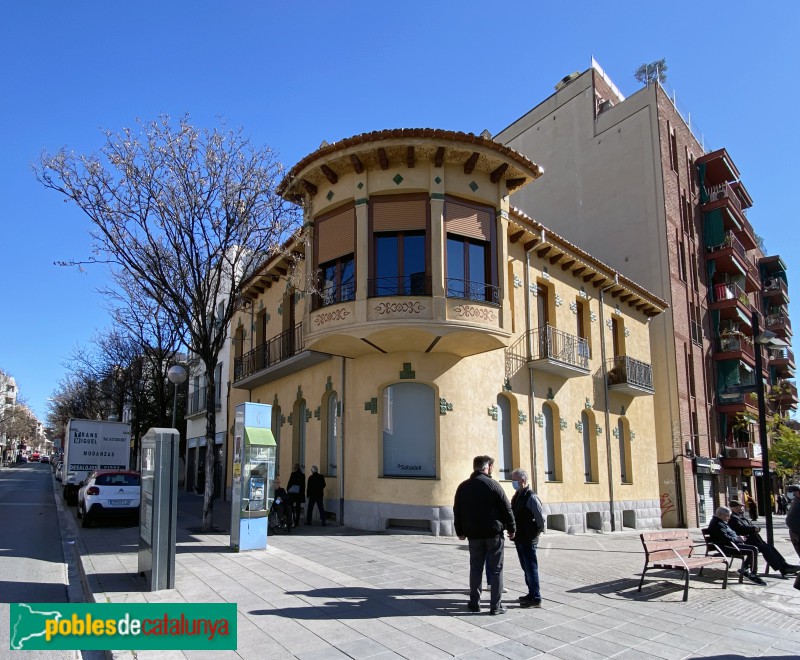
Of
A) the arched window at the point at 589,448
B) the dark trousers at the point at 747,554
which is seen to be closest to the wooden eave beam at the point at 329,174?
the arched window at the point at 589,448

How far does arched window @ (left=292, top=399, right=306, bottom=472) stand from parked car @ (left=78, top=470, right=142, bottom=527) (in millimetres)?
4850

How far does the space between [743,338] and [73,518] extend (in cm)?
3329

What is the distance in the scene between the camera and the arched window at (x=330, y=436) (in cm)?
1786

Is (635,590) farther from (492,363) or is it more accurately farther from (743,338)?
(743,338)

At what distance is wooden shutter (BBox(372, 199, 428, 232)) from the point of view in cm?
1532

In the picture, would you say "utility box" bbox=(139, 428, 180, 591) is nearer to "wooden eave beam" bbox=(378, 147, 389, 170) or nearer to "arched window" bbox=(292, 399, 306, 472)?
"wooden eave beam" bbox=(378, 147, 389, 170)

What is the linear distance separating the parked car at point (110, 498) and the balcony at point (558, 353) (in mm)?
11860

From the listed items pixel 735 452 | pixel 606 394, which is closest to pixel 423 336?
pixel 606 394

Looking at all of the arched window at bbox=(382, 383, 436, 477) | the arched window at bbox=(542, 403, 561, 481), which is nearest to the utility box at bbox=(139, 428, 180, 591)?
the arched window at bbox=(382, 383, 436, 477)

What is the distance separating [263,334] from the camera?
24.0m

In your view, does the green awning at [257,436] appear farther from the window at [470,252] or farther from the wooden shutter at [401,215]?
the wooden shutter at [401,215]

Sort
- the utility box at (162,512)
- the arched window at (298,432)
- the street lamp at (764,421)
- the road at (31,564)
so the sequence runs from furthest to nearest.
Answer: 1. the arched window at (298,432)
2. the street lamp at (764,421)
3. the road at (31,564)
4. the utility box at (162,512)

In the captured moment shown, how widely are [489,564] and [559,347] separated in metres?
13.1

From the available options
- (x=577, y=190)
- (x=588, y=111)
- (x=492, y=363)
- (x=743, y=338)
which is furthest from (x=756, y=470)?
(x=492, y=363)
